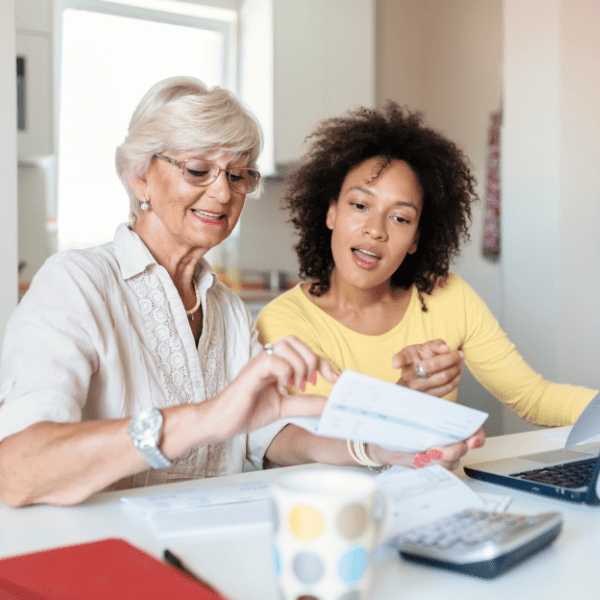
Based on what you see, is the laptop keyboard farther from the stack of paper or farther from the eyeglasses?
the eyeglasses

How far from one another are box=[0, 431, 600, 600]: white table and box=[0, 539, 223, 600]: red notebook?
0.21ft

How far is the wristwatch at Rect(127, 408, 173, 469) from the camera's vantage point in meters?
0.79

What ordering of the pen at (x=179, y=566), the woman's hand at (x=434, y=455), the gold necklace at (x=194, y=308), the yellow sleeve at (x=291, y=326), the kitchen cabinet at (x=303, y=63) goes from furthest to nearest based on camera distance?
the kitchen cabinet at (x=303, y=63) → the yellow sleeve at (x=291, y=326) → the gold necklace at (x=194, y=308) → the woman's hand at (x=434, y=455) → the pen at (x=179, y=566)

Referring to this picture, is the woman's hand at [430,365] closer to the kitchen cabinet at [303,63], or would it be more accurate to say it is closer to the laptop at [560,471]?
the laptop at [560,471]

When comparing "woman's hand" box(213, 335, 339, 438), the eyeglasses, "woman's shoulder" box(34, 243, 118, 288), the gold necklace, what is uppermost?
the eyeglasses

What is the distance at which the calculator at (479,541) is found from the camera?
1.94ft

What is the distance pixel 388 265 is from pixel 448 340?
26cm

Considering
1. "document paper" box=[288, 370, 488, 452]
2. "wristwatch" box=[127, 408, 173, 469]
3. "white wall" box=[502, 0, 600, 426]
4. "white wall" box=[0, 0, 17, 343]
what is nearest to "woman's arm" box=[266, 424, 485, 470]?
"document paper" box=[288, 370, 488, 452]

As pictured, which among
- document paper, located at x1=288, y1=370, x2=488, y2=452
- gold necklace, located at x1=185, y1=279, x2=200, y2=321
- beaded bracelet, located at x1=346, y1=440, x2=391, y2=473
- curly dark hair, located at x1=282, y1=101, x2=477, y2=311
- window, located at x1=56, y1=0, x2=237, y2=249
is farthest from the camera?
window, located at x1=56, y1=0, x2=237, y2=249

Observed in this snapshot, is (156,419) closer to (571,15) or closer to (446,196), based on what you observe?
(446,196)

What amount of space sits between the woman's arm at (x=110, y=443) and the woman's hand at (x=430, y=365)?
0.32m

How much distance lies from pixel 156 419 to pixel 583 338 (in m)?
2.36

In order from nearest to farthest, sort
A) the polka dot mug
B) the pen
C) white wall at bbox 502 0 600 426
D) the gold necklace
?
the polka dot mug
the pen
the gold necklace
white wall at bbox 502 0 600 426

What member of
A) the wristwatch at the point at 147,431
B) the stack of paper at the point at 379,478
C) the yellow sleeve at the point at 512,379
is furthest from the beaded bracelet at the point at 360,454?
the yellow sleeve at the point at 512,379
